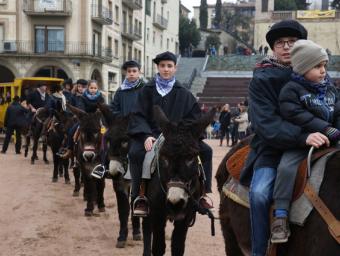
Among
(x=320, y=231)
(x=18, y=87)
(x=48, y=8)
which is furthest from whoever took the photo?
(x=48, y=8)

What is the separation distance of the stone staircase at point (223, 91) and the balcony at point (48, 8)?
13704mm

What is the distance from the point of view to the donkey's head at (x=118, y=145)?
7535 millimetres

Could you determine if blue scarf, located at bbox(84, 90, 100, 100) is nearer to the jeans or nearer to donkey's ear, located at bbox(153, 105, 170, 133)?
donkey's ear, located at bbox(153, 105, 170, 133)

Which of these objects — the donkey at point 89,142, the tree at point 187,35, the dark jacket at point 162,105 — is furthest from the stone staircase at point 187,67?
the dark jacket at point 162,105

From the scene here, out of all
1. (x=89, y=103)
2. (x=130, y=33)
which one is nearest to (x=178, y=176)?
A: (x=89, y=103)

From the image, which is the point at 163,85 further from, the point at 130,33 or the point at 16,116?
the point at 130,33

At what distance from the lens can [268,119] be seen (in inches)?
163

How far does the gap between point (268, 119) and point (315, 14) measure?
76901mm

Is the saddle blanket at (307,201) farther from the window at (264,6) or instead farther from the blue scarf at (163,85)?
the window at (264,6)

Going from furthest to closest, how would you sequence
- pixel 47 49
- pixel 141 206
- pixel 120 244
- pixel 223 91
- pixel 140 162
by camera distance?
1. pixel 223 91
2. pixel 47 49
3. pixel 120 244
4. pixel 140 162
5. pixel 141 206

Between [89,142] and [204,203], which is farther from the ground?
[89,142]

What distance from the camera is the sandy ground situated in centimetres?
766

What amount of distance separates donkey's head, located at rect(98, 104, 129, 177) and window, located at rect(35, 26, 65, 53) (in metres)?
38.1

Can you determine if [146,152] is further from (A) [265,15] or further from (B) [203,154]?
(A) [265,15]
